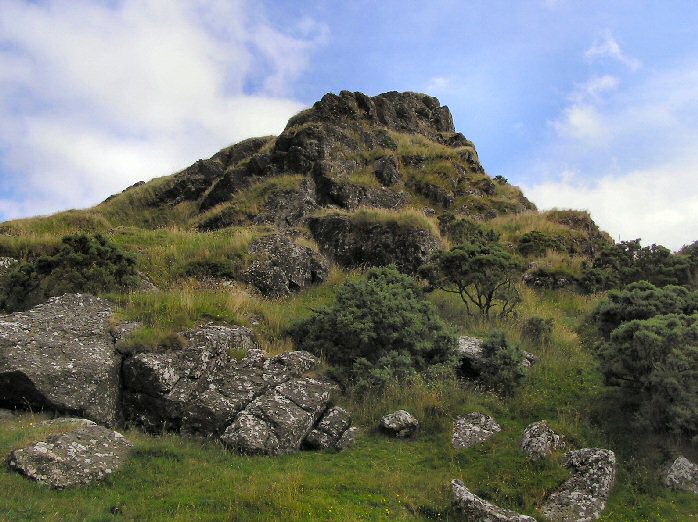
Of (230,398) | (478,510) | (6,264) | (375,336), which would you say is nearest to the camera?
(478,510)

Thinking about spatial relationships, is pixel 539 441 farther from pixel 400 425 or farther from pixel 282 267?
pixel 282 267

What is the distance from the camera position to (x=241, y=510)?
7711mm

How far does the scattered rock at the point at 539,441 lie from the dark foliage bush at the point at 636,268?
13.4m

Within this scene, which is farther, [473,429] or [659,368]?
[473,429]

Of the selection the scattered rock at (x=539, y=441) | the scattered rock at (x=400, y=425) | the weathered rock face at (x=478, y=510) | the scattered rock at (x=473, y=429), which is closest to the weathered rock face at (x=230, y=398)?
the scattered rock at (x=400, y=425)

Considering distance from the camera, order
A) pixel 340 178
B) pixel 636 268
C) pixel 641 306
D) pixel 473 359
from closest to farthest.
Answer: pixel 473 359 < pixel 641 306 < pixel 636 268 < pixel 340 178

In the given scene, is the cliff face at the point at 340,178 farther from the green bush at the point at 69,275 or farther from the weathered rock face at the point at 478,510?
the weathered rock face at the point at 478,510

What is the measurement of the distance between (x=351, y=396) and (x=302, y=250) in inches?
412

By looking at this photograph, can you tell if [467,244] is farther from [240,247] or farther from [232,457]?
[232,457]

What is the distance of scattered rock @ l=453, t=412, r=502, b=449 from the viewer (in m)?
10.8

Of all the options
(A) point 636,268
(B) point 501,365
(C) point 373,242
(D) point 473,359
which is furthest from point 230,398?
(A) point 636,268

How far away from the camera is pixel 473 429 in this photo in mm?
11148

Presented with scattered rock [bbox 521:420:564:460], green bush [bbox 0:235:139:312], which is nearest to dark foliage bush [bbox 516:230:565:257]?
scattered rock [bbox 521:420:564:460]

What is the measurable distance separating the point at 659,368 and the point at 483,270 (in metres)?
7.15
